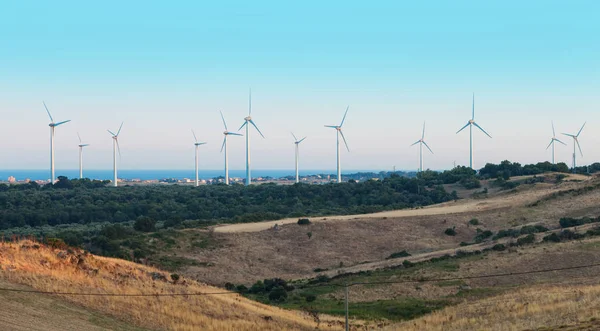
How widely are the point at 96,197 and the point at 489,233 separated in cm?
6120

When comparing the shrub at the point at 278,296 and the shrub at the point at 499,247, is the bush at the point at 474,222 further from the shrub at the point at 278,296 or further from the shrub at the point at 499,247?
the shrub at the point at 278,296

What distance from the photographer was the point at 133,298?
105ft

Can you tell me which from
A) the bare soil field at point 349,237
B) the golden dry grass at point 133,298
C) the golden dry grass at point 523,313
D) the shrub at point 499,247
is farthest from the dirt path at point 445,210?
the golden dry grass at point 523,313

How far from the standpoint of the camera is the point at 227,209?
101 m

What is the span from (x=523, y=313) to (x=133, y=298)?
696 inches

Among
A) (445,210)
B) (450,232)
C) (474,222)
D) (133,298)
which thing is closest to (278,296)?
(133,298)

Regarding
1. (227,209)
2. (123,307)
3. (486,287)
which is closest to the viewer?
(123,307)

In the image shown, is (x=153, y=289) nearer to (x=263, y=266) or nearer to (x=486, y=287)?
(x=486, y=287)

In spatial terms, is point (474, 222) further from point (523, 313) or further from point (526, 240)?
point (523, 313)

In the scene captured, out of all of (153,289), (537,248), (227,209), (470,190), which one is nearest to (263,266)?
(537,248)

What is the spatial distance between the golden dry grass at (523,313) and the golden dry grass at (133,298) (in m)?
6.02

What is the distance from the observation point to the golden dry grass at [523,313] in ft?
90.2

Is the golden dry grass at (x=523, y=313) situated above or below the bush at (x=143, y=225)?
below

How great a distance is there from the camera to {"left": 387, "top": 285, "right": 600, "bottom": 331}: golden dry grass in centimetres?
2748
